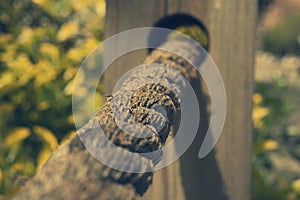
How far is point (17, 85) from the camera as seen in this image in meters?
1.90

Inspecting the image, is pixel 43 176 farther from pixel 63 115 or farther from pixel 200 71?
pixel 63 115

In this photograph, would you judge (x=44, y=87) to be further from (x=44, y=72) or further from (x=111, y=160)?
(x=111, y=160)

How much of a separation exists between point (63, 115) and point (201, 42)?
67 centimetres

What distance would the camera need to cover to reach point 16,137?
1.84 m

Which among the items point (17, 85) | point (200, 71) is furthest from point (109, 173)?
point (17, 85)

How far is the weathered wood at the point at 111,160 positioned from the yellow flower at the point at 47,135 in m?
0.82

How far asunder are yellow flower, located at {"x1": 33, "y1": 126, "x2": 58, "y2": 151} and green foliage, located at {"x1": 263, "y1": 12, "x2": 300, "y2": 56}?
5165mm

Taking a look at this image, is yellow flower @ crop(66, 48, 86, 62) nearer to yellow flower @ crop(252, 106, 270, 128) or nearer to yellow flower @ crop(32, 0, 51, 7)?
yellow flower @ crop(32, 0, 51, 7)

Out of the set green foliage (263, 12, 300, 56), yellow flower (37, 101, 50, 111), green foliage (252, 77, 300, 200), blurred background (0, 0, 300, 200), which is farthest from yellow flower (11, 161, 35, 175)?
green foliage (263, 12, 300, 56)

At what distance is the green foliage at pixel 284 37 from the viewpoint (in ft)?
22.7

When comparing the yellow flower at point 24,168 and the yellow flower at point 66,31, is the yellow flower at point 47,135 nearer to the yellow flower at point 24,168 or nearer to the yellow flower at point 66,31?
the yellow flower at point 24,168

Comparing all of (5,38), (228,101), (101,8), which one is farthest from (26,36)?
(228,101)

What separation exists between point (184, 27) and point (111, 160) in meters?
0.81

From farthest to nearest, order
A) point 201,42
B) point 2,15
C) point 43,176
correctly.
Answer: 1. point 2,15
2. point 201,42
3. point 43,176
